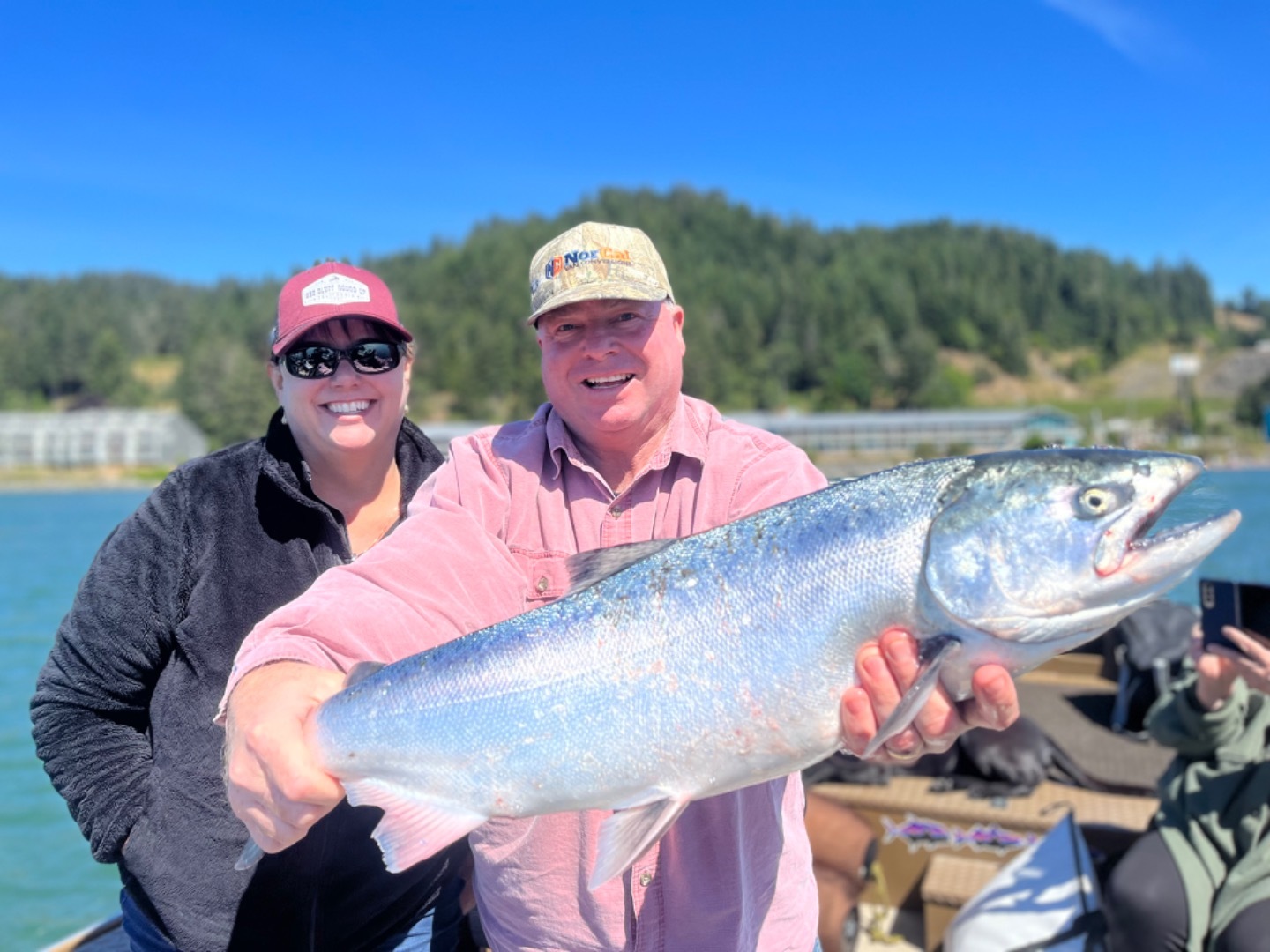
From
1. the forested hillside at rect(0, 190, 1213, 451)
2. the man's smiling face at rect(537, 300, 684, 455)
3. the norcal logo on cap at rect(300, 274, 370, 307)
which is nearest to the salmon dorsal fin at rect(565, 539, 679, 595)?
the man's smiling face at rect(537, 300, 684, 455)

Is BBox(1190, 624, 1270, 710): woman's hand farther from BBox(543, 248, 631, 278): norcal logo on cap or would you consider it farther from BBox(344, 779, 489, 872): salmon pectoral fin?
BBox(344, 779, 489, 872): salmon pectoral fin

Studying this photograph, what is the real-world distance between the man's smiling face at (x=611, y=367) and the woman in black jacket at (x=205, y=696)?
0.92 meters

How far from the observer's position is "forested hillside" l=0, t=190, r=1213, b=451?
126688 millimetres

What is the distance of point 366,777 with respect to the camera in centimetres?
239

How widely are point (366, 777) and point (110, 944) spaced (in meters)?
3.16

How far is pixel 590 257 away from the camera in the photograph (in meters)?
2.76

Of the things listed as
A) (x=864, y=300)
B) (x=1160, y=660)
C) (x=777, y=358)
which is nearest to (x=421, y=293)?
(x=777, y=358)

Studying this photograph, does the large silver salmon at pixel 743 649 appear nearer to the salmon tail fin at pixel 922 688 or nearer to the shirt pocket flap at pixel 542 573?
the salmon tail fin at pixel 922 688

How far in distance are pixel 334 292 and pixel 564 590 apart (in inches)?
55.6

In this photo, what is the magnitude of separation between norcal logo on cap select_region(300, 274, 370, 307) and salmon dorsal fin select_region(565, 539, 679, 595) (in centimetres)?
143

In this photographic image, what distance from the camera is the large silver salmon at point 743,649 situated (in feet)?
7.41

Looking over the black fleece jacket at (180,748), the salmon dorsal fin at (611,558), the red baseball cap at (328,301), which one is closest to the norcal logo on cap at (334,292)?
the red baseball cap at (328,301)

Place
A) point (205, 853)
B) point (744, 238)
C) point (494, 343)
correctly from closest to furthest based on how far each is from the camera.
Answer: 1. point (205, 853)
2. point (494, 343)
3. point (744, 238)

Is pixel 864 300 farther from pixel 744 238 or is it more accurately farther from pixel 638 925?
pixel 638 925
